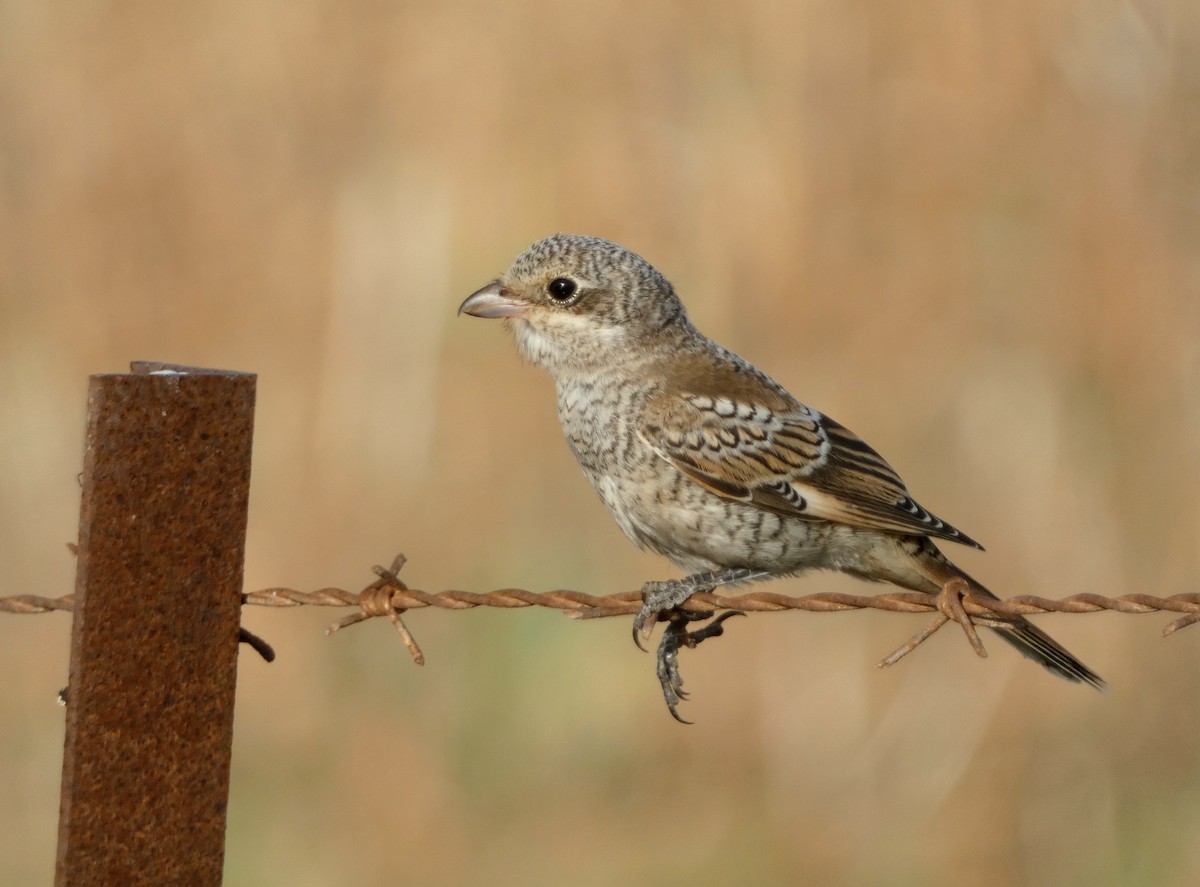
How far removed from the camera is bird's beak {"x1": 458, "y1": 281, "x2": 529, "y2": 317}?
4430 millimetres

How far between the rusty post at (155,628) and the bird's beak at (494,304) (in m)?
1.91

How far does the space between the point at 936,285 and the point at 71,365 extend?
172 inches

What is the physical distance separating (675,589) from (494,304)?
1.08 metres

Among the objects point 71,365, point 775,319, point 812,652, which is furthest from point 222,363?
point 812,652

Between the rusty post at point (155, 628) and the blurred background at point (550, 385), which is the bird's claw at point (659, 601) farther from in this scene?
the blurred background at point (550, 385)

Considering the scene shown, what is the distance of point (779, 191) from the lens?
23.5ft

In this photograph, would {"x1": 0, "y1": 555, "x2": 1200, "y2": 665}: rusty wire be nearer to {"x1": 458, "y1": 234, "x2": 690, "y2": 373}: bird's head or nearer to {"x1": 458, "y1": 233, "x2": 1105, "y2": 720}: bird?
{"x1": 458, "y1": 233, "x2": 1105, "y2": 720}: bird

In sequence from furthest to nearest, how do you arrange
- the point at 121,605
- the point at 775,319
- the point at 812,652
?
1. the point at 775,319
2. the point at 812,652
3. the point at 121,605

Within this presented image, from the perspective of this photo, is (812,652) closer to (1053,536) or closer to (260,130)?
(1053,536)

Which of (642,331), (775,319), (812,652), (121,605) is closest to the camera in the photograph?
(121,605)

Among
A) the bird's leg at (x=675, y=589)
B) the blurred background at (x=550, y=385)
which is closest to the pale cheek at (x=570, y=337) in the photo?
the bird's leg at (x=675, y=589)

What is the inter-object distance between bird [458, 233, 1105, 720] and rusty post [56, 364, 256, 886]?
5.31 feet

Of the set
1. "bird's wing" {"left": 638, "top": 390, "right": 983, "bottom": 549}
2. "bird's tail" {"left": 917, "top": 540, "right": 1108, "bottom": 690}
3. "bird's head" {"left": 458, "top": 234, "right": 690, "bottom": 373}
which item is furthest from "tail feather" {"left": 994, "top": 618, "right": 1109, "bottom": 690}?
"bird's head" {"left": 458, "top": 234, "right": 690, "bottom": 373}

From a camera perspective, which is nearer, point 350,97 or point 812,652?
point 812,652
